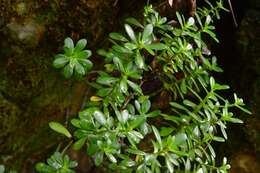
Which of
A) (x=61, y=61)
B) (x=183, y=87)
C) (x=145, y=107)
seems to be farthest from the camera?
(x=183, y=87)

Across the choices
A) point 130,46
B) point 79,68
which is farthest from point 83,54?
point 130,46

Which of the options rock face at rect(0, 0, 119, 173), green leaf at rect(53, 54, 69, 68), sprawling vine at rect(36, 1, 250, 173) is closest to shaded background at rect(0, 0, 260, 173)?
rock face at rect(0, 0, 119, 173)

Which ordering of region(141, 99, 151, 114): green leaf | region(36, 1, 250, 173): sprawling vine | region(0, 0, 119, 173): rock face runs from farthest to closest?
region(0, 0, 119, 173): rock face < region(141, 99, 151, 114): green leaf < region(36, 1, 250, 173): sprawling vine

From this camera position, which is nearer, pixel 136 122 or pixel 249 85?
pixel 136 122

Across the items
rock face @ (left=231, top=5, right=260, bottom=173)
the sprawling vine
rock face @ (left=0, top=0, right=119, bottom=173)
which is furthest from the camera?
rock face @ (left=231, top=5, right=260, bottom=173)

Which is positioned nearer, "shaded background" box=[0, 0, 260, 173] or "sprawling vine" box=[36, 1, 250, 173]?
"sprawling vine" box=[36, 1, 250, 173]

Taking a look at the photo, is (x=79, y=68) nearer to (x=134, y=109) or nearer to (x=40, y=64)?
(x=134, y=109)

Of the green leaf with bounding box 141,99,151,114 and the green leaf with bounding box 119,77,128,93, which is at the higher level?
the green leaf with bounding box 119,77,128,93

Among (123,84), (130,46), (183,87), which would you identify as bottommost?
(183,87)

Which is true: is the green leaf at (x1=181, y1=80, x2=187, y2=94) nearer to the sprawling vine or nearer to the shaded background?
the sprawling vine

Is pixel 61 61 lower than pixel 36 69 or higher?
higher

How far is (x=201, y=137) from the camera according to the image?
5.06 ft

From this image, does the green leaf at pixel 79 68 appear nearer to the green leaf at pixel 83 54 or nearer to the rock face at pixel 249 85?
the green leaf at pixel 83 54

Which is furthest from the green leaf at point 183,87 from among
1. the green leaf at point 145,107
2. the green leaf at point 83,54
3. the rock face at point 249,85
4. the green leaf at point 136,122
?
the rock face at point 249,85
